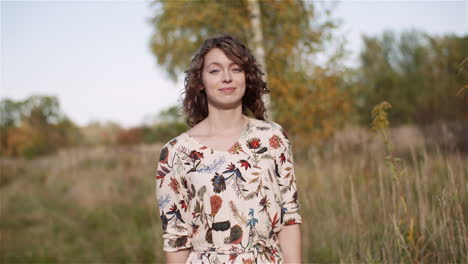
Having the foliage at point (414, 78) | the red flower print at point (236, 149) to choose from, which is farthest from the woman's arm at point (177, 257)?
the foliage at point (414, 78)

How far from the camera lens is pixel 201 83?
2.02 meters

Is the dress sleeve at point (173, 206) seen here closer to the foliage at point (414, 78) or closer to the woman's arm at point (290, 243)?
the woman's arm at point (290, 243)

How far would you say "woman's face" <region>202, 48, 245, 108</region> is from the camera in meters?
1.83

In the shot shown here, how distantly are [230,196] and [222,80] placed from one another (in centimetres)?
53

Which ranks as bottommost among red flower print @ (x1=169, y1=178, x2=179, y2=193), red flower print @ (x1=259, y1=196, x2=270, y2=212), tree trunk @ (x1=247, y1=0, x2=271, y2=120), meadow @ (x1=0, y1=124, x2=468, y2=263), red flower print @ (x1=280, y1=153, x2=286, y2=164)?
meadow @ (x1=0, y1=124, x2=468, y2=263)

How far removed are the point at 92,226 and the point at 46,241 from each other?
79 cm

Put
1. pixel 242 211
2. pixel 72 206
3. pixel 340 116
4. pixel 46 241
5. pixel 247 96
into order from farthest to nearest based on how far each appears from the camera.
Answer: pixel 72 206 → pixel 340 116 → pixel 46 241 → pixel 247 96 → pixel 242 211

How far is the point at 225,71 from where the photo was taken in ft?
6.02

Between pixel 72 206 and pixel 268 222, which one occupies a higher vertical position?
pixel 268 222

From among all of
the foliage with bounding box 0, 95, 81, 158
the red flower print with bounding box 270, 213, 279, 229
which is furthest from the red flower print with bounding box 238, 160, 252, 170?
the foliage with bounding box 0, 95, 81, 158

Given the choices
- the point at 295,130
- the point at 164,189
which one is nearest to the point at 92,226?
the point at 295,130

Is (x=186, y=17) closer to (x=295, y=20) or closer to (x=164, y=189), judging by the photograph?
(x=295, y=20)

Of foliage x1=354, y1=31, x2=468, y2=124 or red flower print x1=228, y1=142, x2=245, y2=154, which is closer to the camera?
red flower print x1=228, y1=142, x2=245, y2=154

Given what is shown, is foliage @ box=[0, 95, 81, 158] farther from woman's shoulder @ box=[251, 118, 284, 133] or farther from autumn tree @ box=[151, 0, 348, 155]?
woman's shoulder @ box=[251, 118, 284, 133]
